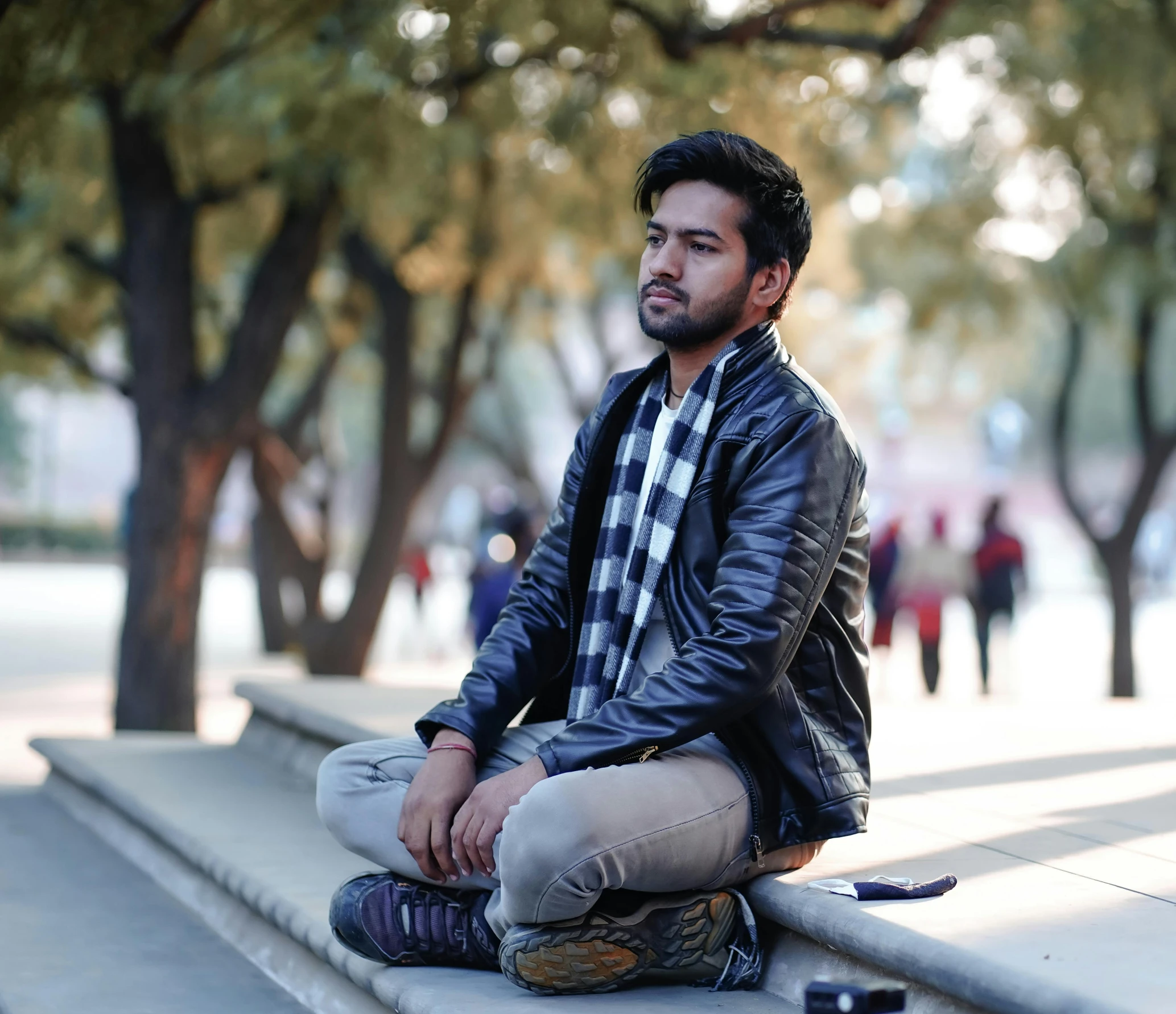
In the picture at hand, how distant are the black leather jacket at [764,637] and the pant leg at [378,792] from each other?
67mm

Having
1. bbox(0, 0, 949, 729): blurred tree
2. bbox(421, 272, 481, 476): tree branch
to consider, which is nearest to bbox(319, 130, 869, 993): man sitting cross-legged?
bbox(0, 0, 949, 729): blurred tree

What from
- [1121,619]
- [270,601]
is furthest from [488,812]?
[270,601]

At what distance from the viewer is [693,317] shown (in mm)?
3160

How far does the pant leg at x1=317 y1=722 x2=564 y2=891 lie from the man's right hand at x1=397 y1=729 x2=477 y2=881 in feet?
0.18

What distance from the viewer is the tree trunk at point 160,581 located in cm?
824

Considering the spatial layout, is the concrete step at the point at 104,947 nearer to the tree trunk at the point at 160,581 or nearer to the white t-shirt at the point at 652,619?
the white t-shirt at the point at 652,619

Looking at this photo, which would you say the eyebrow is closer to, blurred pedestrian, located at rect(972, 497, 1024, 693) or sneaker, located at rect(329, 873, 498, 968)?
sneaker, located at rect(329, 873, 498, 968)

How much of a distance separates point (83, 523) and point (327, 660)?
2937 centimetres

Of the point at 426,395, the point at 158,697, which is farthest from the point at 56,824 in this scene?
the point at 426,395

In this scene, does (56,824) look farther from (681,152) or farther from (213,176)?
(213,176)

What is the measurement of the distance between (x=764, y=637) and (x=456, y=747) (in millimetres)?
743

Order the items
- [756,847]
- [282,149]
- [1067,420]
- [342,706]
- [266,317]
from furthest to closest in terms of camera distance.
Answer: [1067,420], [266,317], [282,149], [342,706], [756,847]

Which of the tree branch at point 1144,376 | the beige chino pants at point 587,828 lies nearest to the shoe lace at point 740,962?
the beige chino pants at point 587,828

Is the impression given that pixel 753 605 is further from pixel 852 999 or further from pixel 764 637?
pixel 852 999
